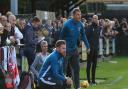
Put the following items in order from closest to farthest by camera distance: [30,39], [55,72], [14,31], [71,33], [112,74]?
[55,72] < [14,31] < [71,33] < [30,39] < [112,74]

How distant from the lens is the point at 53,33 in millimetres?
20984

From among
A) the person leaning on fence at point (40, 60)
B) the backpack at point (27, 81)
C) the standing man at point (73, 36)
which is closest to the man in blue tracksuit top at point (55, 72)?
the backpack at point (27, 81)

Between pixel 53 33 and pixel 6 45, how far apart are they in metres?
7.74

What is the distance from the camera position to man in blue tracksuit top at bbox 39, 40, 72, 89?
36.2 ft

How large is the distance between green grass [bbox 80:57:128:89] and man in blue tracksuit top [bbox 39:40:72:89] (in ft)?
18.4

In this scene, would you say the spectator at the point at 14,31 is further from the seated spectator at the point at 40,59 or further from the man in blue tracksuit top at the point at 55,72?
the man in blue tracksuit top at the point at 55,72

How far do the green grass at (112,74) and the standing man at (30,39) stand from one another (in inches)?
84.1

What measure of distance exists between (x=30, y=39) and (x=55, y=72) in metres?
4.65

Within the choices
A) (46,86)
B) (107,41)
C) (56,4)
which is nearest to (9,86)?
(46,86)

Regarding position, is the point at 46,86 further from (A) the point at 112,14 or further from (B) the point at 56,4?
(A) the point at 112,14

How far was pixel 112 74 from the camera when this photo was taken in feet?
69.2

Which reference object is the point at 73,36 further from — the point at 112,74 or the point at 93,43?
the point at 112,74

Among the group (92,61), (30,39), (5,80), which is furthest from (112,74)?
(5,80)

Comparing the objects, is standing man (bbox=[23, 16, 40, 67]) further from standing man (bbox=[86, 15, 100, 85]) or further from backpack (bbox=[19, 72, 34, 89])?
standing man (bbox=[86, 15, 100, 85])
